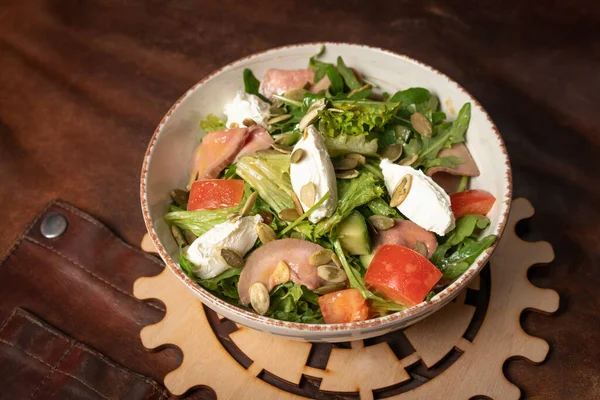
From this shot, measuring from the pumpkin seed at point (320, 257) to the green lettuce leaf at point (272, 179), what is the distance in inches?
8.6

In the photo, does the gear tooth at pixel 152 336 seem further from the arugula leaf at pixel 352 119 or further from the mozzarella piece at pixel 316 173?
the arugula leaf at pixel 352 119

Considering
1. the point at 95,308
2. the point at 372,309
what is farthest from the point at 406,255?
the point at 95,308

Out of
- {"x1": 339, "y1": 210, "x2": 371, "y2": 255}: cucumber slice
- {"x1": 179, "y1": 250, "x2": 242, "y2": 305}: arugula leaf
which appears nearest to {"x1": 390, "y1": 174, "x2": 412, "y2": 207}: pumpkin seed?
{"x1": 339, "y1": 210, "x2": 371, "y2": 255}: cucumber slice

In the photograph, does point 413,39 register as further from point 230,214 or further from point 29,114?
point 29,114

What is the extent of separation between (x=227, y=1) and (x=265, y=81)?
1.27m

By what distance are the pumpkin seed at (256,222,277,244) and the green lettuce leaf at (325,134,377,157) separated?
0.33 meters

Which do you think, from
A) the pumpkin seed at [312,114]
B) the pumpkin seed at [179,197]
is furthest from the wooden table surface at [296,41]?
the pumpkin seed at [312,114]

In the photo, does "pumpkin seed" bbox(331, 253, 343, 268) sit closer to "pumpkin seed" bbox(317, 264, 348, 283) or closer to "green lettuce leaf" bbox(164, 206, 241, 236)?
"pumpkin seed" bbox(317, 264, 348, 283)

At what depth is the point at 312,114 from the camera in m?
2.00

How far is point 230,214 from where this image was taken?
6.52 feet

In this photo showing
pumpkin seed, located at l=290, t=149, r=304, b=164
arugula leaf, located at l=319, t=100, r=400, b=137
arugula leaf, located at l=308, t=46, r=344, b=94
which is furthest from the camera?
arugula leaf, located at l=308, t=46, r=344, b=94

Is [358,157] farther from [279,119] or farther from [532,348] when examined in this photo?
→ [532,348]

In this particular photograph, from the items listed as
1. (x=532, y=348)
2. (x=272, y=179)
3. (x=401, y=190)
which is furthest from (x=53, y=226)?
(x=532, y=348)

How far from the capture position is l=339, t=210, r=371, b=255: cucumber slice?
6.13ft
